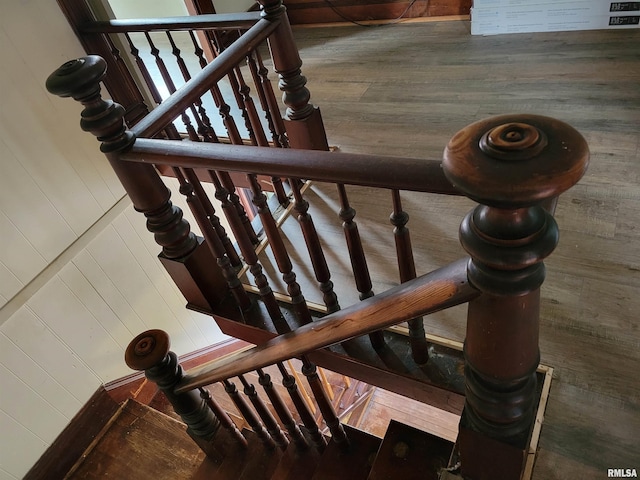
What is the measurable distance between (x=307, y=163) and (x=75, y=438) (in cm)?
265

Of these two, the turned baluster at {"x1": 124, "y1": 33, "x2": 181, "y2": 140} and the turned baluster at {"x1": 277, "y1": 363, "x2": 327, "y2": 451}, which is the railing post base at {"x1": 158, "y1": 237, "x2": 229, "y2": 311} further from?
the turned baluster at {"x1": 124, "y1": 33, "x2": 181, "y2": 140}

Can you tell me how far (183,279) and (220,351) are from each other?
2229 mm

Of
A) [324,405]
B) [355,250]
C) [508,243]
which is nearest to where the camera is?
[508,243]

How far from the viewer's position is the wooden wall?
3.44 meters

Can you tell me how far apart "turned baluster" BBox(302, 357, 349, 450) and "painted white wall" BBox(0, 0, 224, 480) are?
173 cm

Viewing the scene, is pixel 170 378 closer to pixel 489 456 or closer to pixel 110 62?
pixel 489 456

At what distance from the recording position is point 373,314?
0.97 metres

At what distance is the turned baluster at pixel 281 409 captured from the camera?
1.74m

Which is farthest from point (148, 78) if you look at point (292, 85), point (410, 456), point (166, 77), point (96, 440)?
point (410, 456)

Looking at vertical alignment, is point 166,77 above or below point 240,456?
above

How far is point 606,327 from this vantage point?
4.66ft

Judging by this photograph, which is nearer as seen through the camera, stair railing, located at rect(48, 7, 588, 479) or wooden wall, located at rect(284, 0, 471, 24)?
stair railing, located at rect(48, 7, 588, 479)

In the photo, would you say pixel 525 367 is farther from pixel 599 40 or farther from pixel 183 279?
pixel 599 40

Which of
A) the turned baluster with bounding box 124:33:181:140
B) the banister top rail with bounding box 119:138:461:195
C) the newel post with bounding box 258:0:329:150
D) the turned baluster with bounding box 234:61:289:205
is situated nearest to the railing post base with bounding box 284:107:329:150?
the newel post with bounding box 258:0:329:150
